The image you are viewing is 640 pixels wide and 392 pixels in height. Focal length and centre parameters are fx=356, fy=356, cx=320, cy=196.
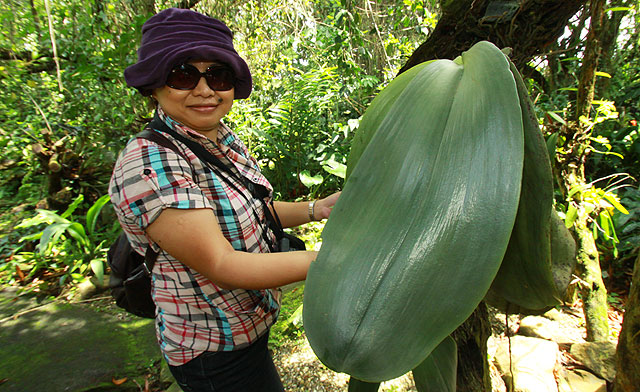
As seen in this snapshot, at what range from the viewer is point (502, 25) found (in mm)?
487

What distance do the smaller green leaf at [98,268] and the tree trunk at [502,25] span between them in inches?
96.6

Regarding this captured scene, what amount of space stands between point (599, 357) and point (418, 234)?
177cm

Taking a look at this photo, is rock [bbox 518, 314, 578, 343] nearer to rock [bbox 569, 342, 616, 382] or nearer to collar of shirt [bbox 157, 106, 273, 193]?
rock [bbox 569, 342, 616, 382]

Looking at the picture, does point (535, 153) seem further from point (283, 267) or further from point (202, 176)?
point (202, 176)

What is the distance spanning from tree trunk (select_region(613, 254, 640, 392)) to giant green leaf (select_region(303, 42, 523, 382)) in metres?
0.62

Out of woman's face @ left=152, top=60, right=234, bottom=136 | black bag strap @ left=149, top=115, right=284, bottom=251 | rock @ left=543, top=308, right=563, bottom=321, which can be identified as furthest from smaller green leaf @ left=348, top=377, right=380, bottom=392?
rock @ left=543, top=308, right=563, bottom=321

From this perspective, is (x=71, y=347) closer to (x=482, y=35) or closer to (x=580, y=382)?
(x=482, y=35)

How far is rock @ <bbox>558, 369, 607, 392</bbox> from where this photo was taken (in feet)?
4.70

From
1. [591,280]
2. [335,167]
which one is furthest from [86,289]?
[591,280]

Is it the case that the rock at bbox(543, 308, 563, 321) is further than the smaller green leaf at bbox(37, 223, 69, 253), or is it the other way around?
the smaller green leaf at bbox(37, 223, 69, 253)

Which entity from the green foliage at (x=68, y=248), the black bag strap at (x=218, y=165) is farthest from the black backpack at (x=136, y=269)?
the green foliage at (x=68, y=248)

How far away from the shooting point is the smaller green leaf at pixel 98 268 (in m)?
2.29

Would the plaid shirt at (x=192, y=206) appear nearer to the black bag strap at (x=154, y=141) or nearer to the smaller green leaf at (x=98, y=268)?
the black bag strap at (x=154, y=141)

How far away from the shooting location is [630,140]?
2574mm
